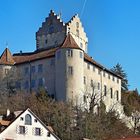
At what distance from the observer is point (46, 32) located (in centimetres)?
13125

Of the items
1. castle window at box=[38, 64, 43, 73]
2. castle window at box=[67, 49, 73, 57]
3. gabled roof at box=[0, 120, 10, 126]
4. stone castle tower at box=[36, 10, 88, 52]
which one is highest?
stone castle tower at box=[36, 10, 88, 52]

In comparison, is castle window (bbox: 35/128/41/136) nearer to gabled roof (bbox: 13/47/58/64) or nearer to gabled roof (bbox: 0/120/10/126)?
gabled roof (bbox: 0/120/10/126)

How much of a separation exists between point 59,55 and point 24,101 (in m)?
13.2

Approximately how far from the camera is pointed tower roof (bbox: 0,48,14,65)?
406 feet

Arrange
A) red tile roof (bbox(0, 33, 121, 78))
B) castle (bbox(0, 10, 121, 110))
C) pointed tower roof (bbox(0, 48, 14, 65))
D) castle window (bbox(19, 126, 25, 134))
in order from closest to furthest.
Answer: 1. castle window (bbox(19, 126, 25, 134))
2. castle (bbox(0, 10, 121, 110))
3. red tile roof (bbox(0, 33, 121, 78))
4. pointed tower roof (bbox(0, 48, 14, 65))

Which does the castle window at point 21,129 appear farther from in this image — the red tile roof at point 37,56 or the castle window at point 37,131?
the red tile roof at point 37,56

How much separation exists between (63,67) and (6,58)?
51.7 ft

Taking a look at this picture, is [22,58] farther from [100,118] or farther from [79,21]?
[100,118]

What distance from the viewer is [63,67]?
113625 millimetres

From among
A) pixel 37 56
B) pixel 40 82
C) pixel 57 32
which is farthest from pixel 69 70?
pixel 57 32

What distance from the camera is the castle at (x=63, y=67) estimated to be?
11338cm

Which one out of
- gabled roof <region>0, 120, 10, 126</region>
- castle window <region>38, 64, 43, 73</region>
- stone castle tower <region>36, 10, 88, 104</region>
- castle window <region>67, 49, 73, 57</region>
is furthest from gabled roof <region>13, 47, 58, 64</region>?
gabled roof <region>0, 120, 10, 126</region>

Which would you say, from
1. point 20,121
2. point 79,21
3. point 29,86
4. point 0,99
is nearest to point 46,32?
point 79,21

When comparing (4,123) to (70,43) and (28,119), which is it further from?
(70,43)
